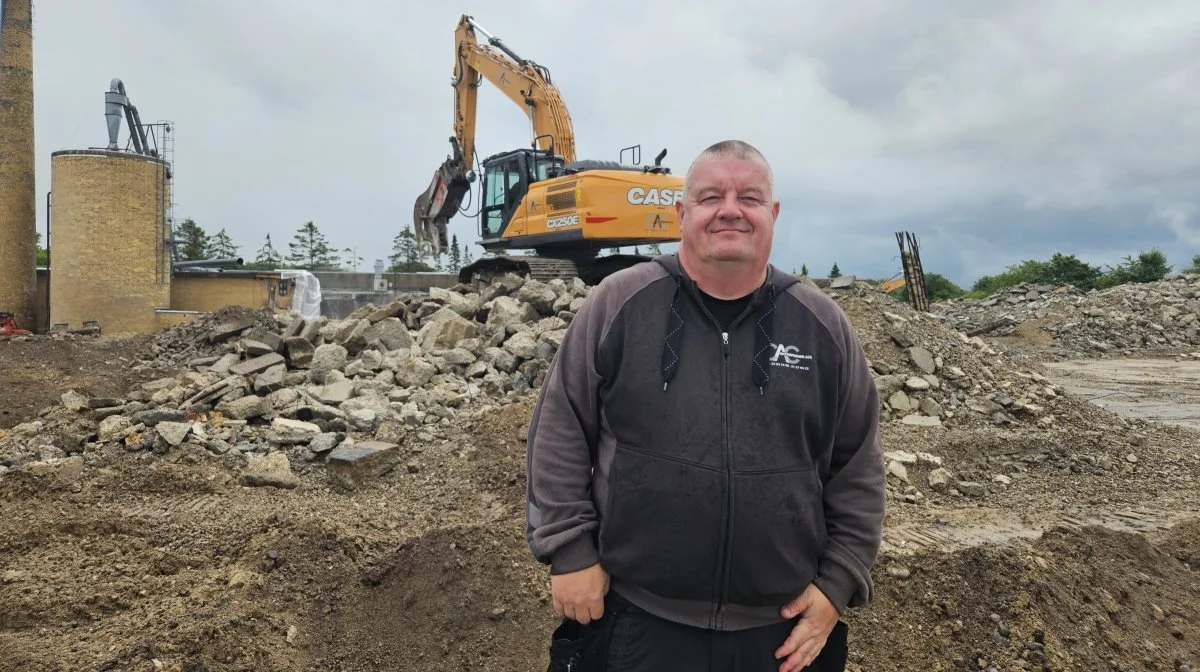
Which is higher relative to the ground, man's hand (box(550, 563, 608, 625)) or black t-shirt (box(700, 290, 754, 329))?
black t-shirt (box(700, 290, 754, 329))

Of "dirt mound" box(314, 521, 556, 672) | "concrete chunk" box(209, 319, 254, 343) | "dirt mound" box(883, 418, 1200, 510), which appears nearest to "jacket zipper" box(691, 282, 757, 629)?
"dirt mound" box(314, 521, 556, 672)

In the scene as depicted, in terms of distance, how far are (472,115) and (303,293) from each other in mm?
4955

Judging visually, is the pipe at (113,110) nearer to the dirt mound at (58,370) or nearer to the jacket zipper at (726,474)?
the dirt mound at (58,370)

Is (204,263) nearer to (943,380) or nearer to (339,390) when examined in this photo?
(339,390)

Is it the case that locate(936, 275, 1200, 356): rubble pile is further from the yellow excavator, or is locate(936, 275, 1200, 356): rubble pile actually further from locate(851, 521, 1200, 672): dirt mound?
locate(851, 521, 1200, 672): dirt mound

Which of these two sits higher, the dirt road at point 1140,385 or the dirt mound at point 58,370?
the dirt road at point 1140,385

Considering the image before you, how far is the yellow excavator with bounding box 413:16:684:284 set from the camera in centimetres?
1137

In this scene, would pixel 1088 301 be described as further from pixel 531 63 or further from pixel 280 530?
pixel 280 530

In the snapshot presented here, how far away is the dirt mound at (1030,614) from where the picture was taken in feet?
10.8

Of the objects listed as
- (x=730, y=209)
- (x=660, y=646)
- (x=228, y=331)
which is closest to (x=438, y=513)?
(x=660, y=646)

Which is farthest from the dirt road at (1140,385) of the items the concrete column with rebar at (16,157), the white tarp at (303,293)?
the concrete column with rebar at (16,157)

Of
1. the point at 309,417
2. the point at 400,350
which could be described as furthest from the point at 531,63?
the point at 309,417

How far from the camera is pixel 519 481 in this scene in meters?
5.36

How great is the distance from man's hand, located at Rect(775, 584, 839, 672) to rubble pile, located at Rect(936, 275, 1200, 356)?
744 inches
